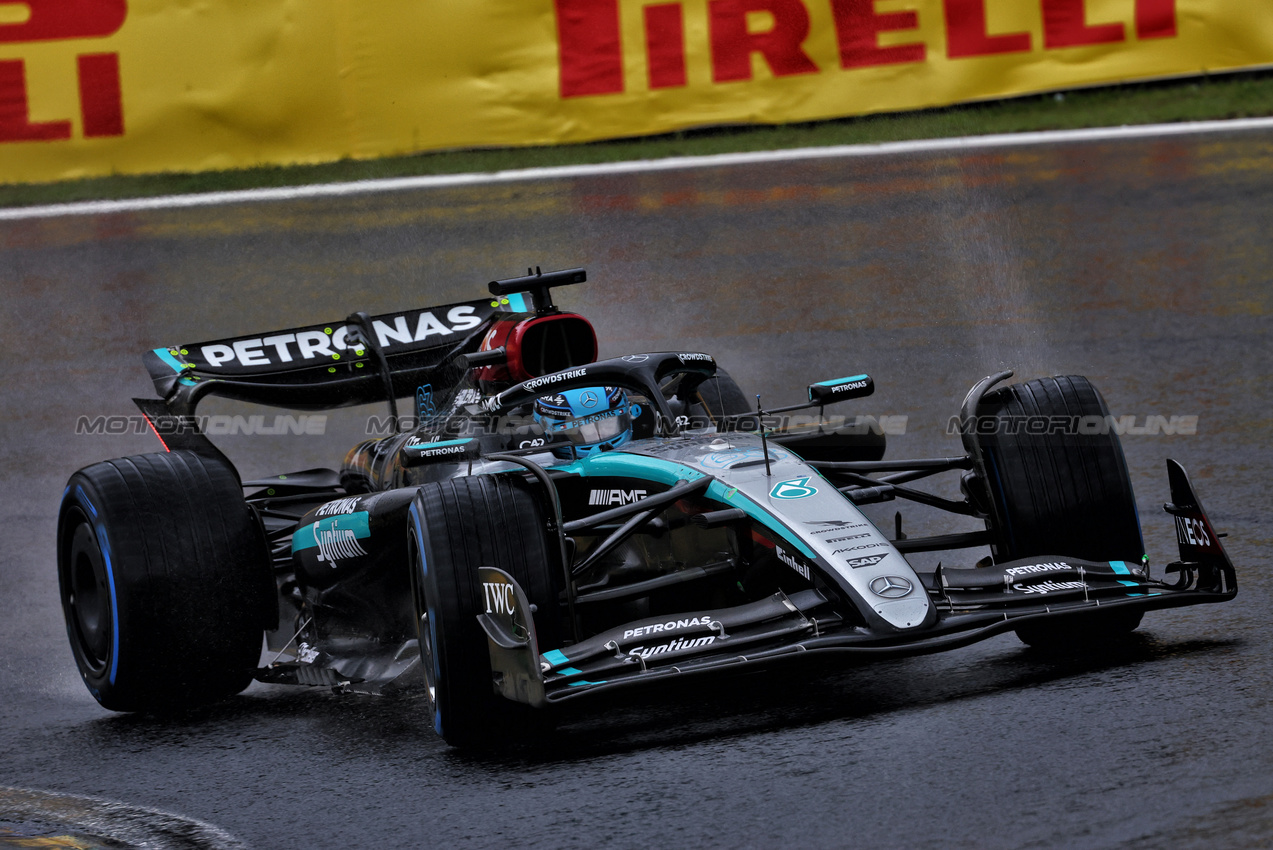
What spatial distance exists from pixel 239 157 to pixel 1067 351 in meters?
6.34

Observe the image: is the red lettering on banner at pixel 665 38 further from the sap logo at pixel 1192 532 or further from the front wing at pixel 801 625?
the front wing at pixel 801 625

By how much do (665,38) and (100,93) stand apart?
4.12m

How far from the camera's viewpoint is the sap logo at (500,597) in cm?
467

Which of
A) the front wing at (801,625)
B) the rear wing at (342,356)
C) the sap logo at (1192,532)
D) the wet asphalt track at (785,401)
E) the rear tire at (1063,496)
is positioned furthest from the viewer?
the rear wing at (342,356)

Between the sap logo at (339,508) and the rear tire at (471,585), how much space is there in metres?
1.06

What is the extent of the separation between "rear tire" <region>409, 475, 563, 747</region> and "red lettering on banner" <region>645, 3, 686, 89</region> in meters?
7.79

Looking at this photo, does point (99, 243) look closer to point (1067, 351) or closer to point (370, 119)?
point (370, 119)

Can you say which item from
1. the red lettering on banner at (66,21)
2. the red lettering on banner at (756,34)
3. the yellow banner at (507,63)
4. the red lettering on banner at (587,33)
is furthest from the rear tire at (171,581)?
the red lettering on banner at (756,34)

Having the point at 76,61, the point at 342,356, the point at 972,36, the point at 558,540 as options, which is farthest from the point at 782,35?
the point at 558,540

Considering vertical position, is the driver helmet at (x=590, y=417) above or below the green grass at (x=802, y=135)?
below

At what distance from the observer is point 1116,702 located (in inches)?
179

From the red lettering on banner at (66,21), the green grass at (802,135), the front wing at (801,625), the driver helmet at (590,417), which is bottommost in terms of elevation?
the front wing at (801,625)

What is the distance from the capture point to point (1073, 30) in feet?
40.3

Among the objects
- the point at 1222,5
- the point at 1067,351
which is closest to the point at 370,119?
the point at 1067,351
